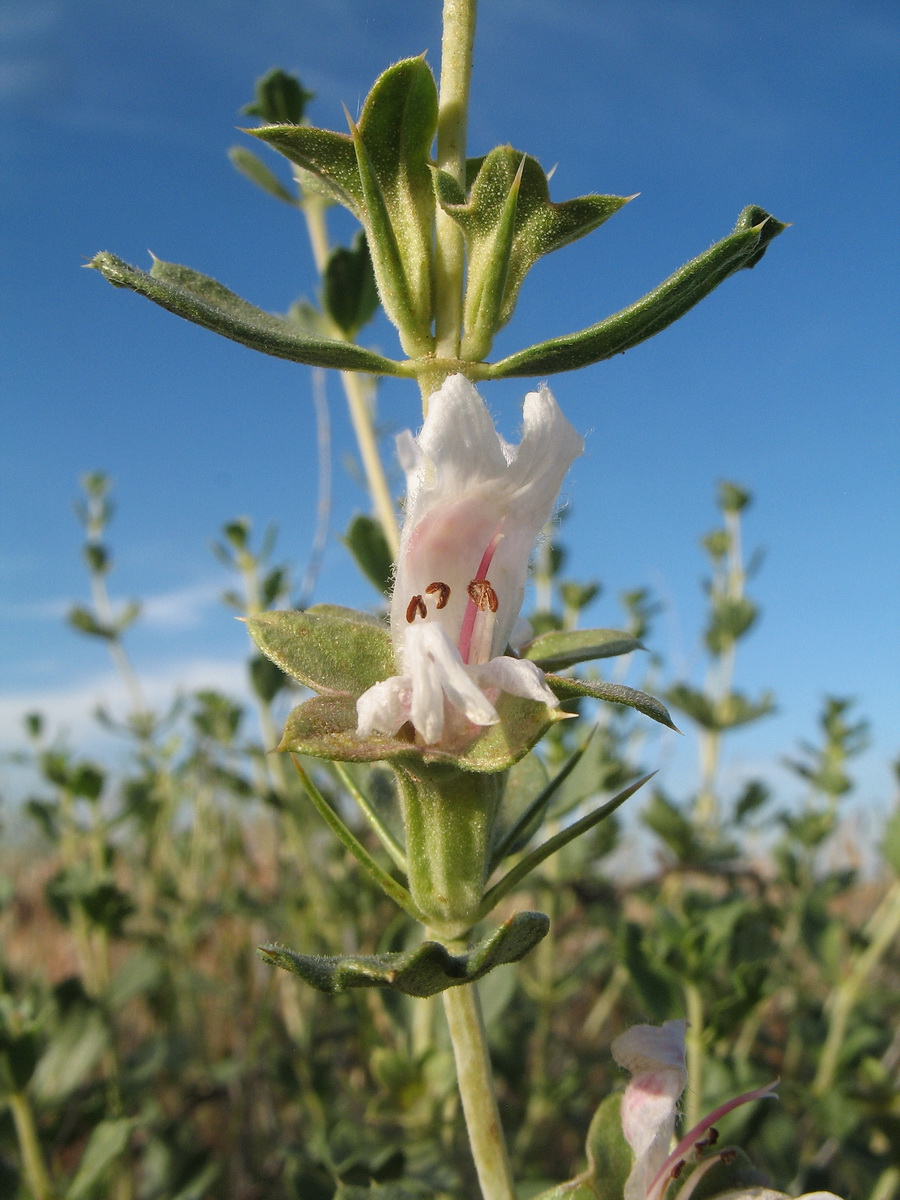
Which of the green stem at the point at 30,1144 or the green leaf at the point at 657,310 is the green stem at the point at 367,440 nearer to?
the green leaf at the point at 657,310

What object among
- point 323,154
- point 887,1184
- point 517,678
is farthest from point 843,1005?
point 323,154

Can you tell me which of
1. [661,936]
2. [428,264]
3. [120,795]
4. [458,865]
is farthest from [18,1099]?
[120,795]

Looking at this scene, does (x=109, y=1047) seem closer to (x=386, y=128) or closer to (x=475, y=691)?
(x=475, y=691)

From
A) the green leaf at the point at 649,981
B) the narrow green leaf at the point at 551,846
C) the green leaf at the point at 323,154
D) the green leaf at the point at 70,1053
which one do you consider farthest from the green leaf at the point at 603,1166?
the green leaf at the point at 70,1053

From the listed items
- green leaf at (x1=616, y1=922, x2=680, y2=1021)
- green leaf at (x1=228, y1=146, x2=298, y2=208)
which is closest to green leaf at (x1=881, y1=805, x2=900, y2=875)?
green leaf at (x1=616, y1=922, x2=680, y2=1021)

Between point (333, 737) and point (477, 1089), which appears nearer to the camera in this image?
point (333, 737)

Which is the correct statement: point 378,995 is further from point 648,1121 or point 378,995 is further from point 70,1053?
point 648,1121

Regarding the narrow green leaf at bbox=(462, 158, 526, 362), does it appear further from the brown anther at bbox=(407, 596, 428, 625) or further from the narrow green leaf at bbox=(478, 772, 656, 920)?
the narrow green leaf at bbox=(478, 772, 656, 920)
